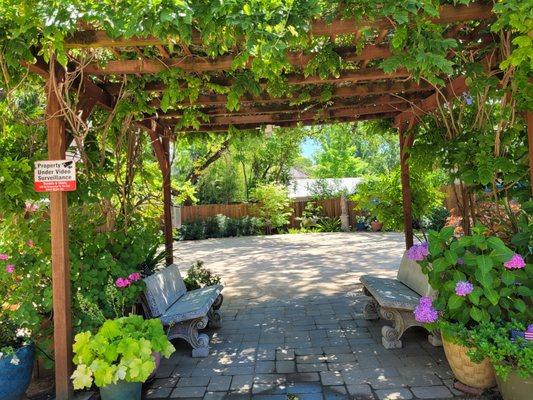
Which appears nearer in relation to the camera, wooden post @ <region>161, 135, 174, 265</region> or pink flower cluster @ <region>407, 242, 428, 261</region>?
pink flower cluster @ <region>407, 242, 428, 261</region>

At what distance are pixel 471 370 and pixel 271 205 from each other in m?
13.8

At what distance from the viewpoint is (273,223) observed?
16641 millimetres

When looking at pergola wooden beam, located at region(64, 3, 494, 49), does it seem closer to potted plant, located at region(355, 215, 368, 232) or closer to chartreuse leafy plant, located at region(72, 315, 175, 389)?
chartreuse leafy plant, located at region(72, 315, 175, 389)

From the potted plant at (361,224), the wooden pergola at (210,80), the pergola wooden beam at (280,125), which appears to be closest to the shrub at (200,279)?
the wooden pergola at (210,80)

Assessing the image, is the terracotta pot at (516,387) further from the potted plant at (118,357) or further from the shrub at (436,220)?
the shrub at (436,220)

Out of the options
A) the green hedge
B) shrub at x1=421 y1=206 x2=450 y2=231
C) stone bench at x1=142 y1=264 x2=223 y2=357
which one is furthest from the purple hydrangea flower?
the green hedge

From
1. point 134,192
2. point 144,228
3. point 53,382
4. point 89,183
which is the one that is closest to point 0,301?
point 53,382

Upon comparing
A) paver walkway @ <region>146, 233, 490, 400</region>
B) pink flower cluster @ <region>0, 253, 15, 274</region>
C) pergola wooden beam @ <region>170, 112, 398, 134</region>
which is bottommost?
paver walkway @ <region>146, 233, 490, 400</region>

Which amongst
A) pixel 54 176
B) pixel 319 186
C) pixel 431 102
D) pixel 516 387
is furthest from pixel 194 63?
pixel 319 186

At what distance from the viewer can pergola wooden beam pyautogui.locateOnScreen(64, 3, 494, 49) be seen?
2615 millimetres

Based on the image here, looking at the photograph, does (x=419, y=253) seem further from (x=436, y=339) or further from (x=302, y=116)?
(x=302, y=116)

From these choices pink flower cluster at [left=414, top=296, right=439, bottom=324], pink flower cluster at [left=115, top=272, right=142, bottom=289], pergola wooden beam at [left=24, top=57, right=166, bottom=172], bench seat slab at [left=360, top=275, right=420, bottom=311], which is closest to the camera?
pink flower cluster at [left=414, top=296, right=439, bottom=324]

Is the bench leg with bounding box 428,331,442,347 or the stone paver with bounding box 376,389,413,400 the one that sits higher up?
the bench leg with bounding box 428,331,442,347

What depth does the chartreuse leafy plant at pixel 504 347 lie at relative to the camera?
2.41m
